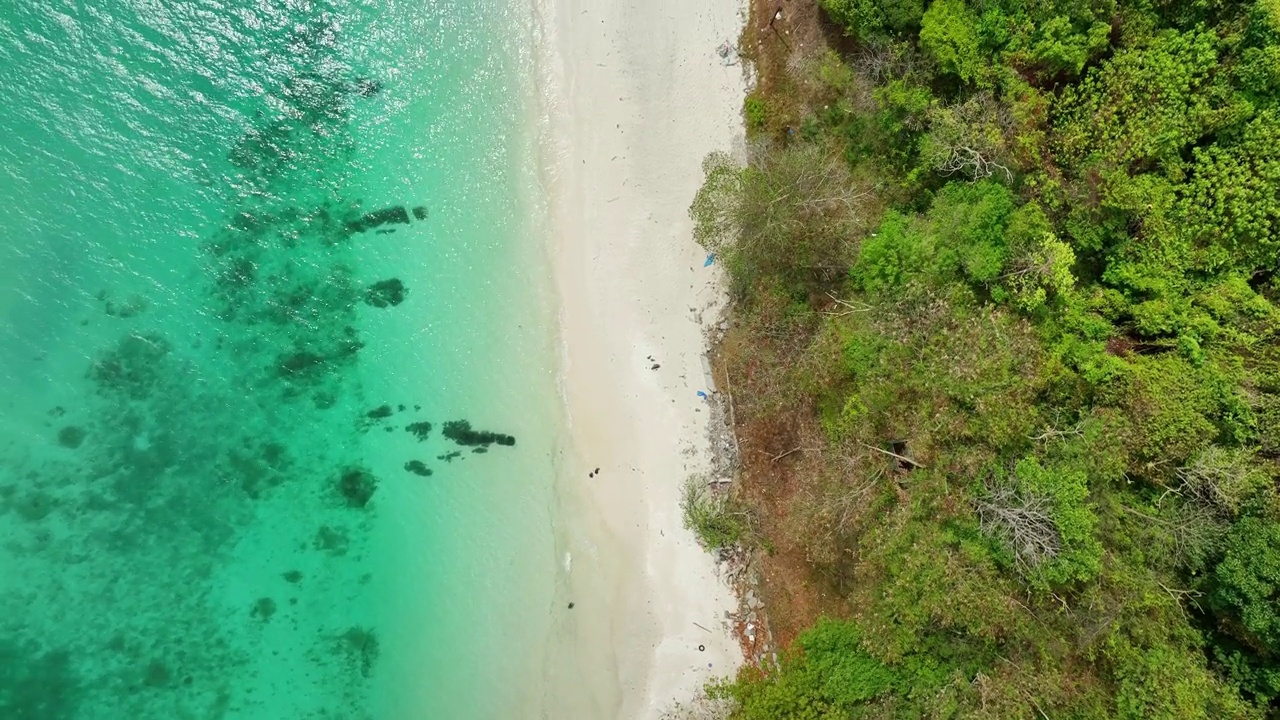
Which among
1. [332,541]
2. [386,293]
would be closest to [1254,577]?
[386,293]

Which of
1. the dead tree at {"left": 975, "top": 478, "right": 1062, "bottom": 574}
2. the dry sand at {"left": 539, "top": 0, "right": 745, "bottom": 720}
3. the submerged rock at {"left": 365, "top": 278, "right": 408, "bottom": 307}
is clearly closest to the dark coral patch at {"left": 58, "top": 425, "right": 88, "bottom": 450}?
the submerged rock at {"left": 365, "top": 278, "right": 408, "bottom": 307}

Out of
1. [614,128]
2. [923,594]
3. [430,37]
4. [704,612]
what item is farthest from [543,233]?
[923,594]

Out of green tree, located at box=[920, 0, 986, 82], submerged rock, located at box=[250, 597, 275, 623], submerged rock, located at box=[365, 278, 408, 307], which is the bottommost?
submerged rock, located at box=[250, 597, 275, 623]

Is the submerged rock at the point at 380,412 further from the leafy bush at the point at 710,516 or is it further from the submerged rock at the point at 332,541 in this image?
the leafy bush at the point at 710,516

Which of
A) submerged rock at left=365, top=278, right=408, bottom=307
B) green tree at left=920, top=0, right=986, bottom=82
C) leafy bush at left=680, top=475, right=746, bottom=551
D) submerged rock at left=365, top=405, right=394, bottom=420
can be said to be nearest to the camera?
green tree at left=920, top=0, right=986, bottom=82

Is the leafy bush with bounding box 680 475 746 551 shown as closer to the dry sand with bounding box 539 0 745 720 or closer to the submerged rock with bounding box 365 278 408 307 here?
the dry sand with bounding box 539 0 745 720

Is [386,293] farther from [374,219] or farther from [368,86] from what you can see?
[368,86]
